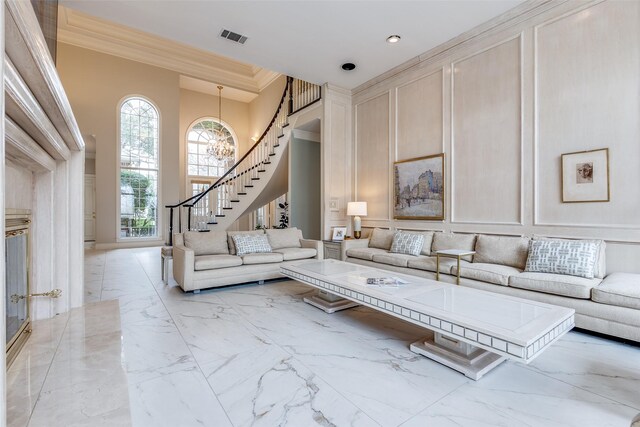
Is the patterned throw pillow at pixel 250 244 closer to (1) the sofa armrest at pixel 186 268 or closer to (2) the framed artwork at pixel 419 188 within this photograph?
(1) the sofa armrest at pixel 186 268

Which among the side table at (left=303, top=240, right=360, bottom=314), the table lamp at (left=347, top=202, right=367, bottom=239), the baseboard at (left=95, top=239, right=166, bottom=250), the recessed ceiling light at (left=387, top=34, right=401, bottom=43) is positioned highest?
the recessed ceiling light at (left=387, top=34, right=401, bottom=43)

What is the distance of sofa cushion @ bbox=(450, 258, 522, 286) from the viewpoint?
3167 mm

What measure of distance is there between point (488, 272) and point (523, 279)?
353 mm

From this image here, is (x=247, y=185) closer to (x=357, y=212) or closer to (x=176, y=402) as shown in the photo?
(x=357, y=212)

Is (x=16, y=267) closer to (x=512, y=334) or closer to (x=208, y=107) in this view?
(x=512, y=334)

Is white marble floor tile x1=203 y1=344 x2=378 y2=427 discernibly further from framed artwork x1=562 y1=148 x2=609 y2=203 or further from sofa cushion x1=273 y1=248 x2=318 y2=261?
framed artwork x1=562 y1=148 x2=609 y2=203

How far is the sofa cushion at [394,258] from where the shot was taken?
4247mm

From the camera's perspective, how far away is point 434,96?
4.75 metres

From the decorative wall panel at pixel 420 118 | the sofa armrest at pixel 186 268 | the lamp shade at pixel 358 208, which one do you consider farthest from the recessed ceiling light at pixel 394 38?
the sofa armrest at pixel 186 268

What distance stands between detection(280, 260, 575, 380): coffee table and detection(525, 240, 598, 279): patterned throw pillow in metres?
1.10

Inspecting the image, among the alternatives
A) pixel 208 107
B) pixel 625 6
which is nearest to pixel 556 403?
pixel 625 6

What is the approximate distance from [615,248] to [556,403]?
2222 mm

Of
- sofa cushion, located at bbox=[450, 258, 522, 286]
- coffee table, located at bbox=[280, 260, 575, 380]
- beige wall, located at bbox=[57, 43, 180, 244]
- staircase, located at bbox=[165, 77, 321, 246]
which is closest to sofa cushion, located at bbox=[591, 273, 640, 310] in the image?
sofa cushion, located at bbox=[450, 258, 522, 286]

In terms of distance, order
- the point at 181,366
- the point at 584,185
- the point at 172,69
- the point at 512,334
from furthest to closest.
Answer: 1. the point at 172,69
2. the point at 584,185
3. the point at 181,366
4. the point at 512,334
